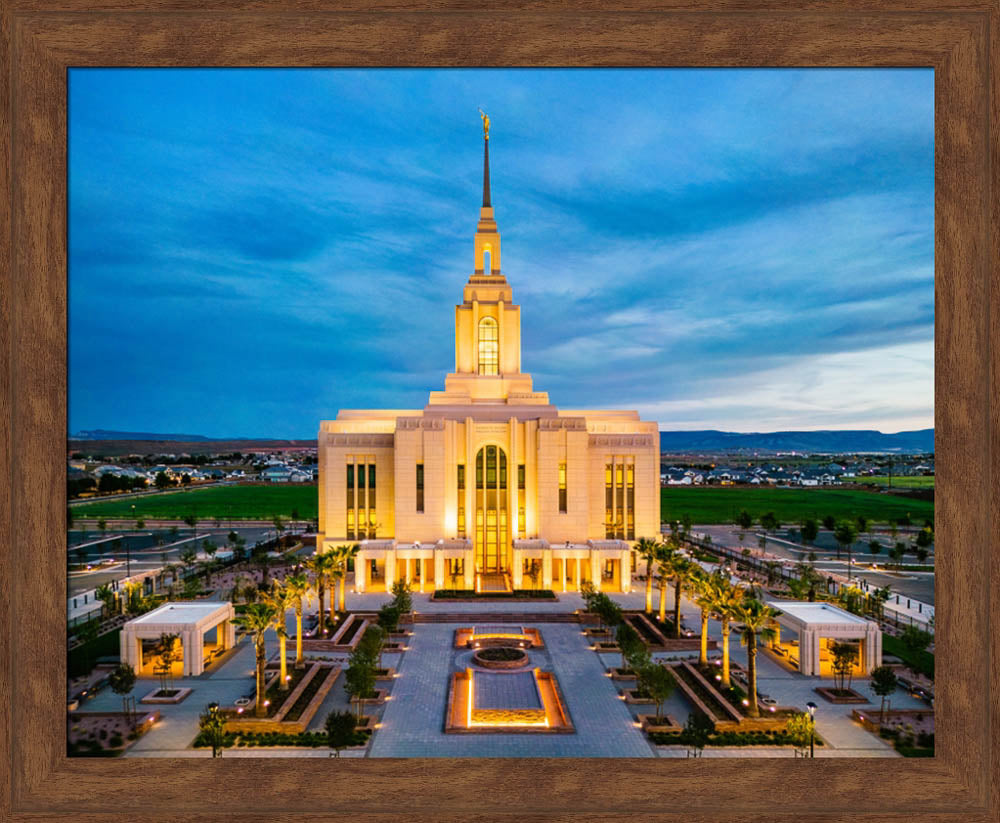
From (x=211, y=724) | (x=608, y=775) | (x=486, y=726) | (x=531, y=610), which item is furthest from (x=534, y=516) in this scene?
(x=608, y=775)

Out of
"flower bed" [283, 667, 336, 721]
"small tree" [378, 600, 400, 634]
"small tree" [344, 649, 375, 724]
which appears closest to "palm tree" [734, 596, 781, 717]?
"small tree" [344, 649, 375, 724]

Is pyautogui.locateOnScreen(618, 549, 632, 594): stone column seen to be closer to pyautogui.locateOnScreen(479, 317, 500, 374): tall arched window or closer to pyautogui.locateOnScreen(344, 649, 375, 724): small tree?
pyautogui.locateOnScreen(479, 317, 500, 374): tall arched window

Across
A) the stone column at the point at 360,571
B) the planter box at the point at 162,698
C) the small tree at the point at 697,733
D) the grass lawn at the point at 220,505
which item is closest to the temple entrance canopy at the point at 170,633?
the planter box at the point at 162,698

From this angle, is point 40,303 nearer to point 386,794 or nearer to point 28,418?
point 28,418

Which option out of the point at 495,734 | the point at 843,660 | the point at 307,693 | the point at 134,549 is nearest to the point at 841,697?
the point at 843,660

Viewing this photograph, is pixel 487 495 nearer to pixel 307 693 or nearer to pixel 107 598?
pixel 307 693

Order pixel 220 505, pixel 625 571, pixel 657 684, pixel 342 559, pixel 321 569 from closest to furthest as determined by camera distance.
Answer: pixel 657 684, pixel 321 569, pixel 342 559, pixel 625 571, pixel 220 505
